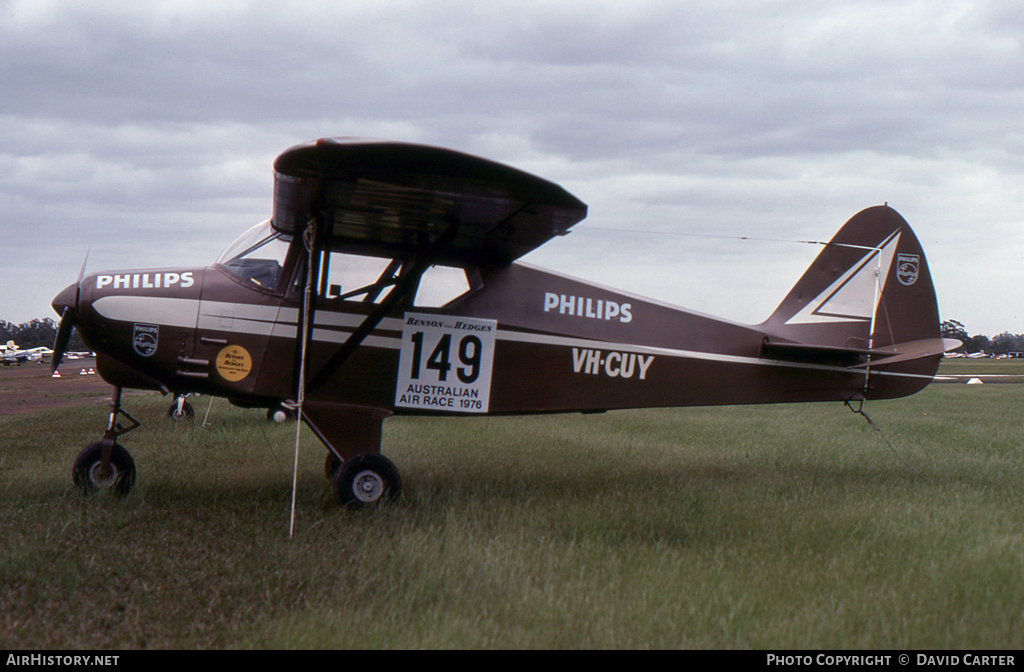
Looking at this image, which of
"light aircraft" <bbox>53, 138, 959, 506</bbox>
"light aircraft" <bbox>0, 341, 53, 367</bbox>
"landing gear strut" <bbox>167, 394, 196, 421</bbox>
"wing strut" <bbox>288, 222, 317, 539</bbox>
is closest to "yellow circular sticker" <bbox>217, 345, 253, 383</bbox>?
"light aircraft" <bbox>53, 138, 959, 506</bbox>

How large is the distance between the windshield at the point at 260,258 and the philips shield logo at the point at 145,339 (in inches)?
35.0

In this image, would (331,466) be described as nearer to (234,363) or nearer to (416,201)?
(234,363)

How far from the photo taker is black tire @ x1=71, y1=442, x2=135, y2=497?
6.15 metres

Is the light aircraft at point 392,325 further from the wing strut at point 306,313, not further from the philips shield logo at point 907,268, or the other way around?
the philips shield logo at point 907,268

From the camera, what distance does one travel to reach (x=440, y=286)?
6.72m

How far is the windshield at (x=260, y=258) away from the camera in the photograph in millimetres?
6398

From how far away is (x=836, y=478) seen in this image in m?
7.70

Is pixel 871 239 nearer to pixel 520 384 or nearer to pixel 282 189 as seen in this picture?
pixel 520 384

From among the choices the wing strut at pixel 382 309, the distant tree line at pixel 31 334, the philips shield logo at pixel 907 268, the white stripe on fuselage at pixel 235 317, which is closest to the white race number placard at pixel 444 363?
the white stripe on fuselage at pixel 235 317

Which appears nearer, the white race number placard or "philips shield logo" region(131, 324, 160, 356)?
"philips shield logo" region(131, 324, 160, 356)

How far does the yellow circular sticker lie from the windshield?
0.66 m

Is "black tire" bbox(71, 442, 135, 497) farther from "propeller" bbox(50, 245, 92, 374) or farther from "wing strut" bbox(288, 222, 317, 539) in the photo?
"wing strut" bbox(288, 222, 317, 539)

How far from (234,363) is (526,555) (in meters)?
3.39
